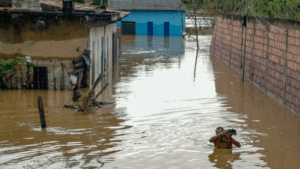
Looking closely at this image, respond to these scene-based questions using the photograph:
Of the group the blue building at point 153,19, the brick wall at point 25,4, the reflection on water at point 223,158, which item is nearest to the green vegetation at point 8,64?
the brick wall at point 25,4

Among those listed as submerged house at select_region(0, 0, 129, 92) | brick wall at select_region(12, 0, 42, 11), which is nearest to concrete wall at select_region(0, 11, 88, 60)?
submerged house at select_region(0, 0, 129, 92)

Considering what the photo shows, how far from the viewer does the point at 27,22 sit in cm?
1315

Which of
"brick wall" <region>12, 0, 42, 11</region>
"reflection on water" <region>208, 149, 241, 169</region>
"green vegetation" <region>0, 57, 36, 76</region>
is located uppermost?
"brick wall" <region>12, 0, 42, 11</region>

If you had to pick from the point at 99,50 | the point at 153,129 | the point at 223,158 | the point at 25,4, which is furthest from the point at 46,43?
the point at 223,158

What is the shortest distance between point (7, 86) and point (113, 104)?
13.4 ft

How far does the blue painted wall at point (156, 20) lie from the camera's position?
142 ft

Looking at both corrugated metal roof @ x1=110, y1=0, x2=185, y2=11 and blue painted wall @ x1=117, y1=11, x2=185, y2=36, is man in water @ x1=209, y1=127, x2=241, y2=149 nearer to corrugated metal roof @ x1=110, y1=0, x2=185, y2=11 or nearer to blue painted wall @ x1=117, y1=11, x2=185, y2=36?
blue painted wall @ x1=117, y1=11, x2=185, y2=36

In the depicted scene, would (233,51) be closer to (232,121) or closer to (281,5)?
(281,5)

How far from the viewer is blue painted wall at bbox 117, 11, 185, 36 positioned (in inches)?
1702

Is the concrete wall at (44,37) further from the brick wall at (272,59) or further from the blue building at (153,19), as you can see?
the blue building at (153,19)

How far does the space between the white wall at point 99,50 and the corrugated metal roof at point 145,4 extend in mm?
23978

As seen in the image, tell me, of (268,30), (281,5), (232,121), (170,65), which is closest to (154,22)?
(170,65)

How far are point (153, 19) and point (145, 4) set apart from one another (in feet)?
6.33

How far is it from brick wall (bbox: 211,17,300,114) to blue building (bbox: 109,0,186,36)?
23403 millimetres
